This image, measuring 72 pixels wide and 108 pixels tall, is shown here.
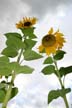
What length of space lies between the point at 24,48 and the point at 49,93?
0.41 metres

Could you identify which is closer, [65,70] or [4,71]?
[4,71]

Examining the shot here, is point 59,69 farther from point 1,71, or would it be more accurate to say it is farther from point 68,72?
point 1,71

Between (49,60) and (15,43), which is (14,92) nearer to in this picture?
(15,43)

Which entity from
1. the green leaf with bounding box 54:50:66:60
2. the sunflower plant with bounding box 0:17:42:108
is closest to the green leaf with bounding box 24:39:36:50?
the sunflower plant with bounding box 0:17:42:108

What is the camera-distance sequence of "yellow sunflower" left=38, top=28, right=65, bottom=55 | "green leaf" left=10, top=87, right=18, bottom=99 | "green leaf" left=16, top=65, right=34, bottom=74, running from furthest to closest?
1. "yellow sunflower" left=38, top=28, right=65, bottom=55
2. "green leaf" left=10, top=87, right=18, bottom=99
3. "green leaf" left=16, top=65, right=34, bottom=74

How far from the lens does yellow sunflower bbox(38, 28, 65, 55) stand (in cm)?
164

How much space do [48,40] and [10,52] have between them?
15.7 inches

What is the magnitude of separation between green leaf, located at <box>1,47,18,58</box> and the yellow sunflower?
34 centimetres

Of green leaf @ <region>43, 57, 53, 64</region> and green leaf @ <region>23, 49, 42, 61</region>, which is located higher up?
green leaf @ <region>23, 49, 42, 61</region>

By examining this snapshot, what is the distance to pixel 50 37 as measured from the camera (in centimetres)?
171

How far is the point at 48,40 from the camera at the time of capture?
1688mm

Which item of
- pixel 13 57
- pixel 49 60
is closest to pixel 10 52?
pixel 13 57

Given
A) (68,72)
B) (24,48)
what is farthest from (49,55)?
(24,48)

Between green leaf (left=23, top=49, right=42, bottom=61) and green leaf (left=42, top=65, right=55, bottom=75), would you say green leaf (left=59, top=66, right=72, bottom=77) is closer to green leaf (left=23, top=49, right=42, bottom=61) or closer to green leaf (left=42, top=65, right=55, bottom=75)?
green leaf (left=42, top=65, right=55, bottom=75)
